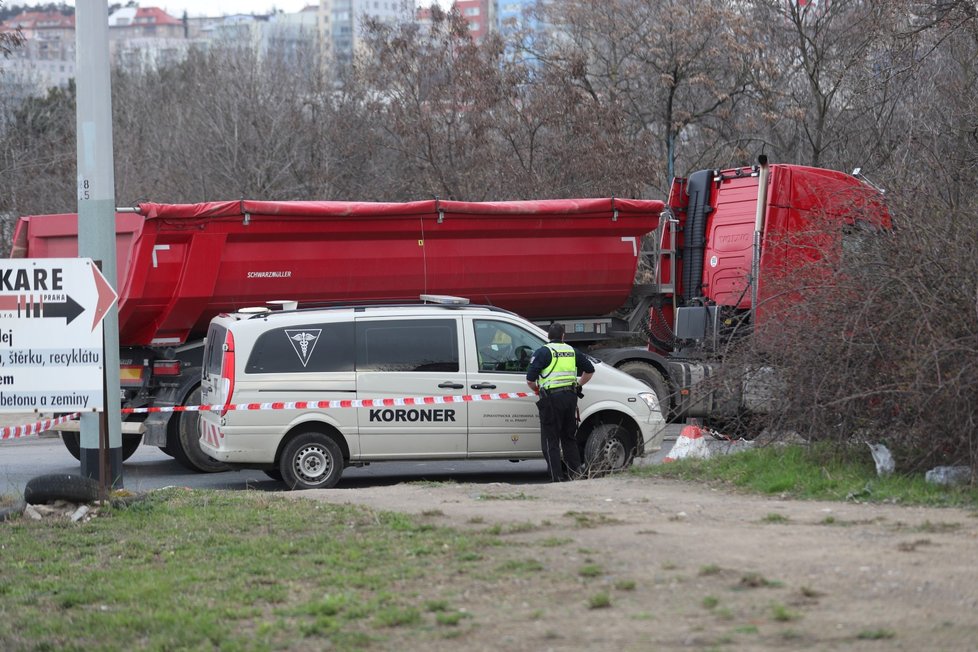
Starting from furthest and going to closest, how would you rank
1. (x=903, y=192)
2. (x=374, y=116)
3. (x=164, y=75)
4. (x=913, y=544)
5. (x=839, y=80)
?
1. (x=164, y=75)
2. (x=374, y=116)
3. (x=839, y=80)
4. (x=903, y=192)
5. (x=913, y=544)

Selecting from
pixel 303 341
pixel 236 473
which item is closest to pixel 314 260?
pixel 236 473

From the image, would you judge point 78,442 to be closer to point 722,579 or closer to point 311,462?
point 311,462

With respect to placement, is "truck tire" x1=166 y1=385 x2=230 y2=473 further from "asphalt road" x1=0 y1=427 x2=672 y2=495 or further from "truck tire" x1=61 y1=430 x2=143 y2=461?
"truck tire" x1=61 y1=430 x2=143 y2=461

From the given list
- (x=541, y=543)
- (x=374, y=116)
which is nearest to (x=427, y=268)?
(x=541, y=543)

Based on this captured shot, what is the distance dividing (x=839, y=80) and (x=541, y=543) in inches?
729

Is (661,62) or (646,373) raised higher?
(661,62)

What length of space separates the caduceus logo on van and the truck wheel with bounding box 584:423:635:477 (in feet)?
9.39

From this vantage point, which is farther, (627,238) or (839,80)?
(839,80)

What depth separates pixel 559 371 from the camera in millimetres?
11594

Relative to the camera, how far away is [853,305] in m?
9.61

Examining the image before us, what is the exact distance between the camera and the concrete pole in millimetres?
9812

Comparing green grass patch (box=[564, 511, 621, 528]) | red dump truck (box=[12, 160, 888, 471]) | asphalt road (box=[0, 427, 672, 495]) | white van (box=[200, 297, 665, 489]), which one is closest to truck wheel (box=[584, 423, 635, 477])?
white van (box=[200, 297, 665, 489])

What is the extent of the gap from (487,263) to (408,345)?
142 inches

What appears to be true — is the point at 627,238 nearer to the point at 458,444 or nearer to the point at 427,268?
the point at 427,268
